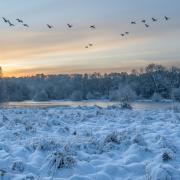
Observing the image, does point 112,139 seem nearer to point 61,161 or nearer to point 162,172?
point 61,161

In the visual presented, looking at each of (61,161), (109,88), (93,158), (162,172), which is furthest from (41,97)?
(162,172)

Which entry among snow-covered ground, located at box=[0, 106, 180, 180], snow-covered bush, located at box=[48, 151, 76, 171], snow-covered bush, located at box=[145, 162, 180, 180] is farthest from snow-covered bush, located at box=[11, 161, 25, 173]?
snow-covered bush, located at box=[145, 162, 180, 180]

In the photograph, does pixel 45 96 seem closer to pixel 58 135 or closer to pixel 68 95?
pixel 68 95

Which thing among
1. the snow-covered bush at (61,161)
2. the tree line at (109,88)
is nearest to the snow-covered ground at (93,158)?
the snow-covered bush at (61,161)

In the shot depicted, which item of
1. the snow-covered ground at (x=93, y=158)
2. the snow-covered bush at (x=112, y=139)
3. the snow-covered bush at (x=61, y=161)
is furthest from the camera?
the snow-covered bush at (x=112, y=139)

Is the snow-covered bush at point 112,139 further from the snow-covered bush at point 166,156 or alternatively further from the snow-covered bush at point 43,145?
the snow-covered bush at point 166,156

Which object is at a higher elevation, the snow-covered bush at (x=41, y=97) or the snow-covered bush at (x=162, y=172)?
the snow-covered bush at (x=162, y=172)

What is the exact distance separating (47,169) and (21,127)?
574 centimetres

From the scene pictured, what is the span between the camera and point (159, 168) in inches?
290

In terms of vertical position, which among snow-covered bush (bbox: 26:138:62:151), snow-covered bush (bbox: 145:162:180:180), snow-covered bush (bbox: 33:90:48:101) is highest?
snow-covered bush (bbox: 26:138:62:151)

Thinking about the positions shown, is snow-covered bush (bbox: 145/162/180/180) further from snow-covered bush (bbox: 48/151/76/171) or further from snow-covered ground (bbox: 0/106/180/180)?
snow-covered bush (bbox: 48/151/76/171)

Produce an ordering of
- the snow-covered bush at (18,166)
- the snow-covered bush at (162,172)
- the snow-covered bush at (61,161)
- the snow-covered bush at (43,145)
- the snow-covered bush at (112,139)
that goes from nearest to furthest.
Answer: the snow-covered bush at (162,172) < the snow-covered bush at (18,166) < the snow-covered bush at (61,161) < the snow-covered bush at (43,145) < the snow-covered bush at (112,139)

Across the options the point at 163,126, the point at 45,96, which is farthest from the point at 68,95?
the point at 163,126

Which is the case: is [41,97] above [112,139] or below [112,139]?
below
